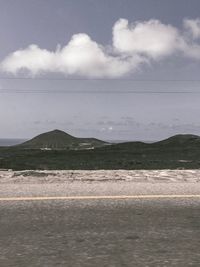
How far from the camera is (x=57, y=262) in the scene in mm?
4828

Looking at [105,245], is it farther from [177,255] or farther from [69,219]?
[69,219]

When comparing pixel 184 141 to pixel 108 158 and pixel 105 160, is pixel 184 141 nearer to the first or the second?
pixel 108 158

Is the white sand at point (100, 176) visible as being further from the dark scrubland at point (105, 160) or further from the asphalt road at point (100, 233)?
the dark scrubland at point (105, 160)

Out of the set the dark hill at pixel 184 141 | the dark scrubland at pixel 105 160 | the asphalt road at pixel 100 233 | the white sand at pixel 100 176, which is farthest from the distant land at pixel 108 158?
the asphalt road at pixel 100 233

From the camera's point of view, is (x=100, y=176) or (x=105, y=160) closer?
(x=100, y=176)

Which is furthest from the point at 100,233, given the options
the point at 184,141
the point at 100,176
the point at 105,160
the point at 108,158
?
the point at 184,141

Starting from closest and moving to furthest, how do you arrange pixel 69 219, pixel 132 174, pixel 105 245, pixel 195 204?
pixel 105 245 < pixel 69 219 < pixel 195 204 < pixel 132 174

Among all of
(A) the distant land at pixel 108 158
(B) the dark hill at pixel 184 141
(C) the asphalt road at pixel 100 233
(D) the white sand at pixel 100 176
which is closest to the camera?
(C) the asphalt road at pixel 100 233

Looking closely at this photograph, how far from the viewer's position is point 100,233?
600 centimetres

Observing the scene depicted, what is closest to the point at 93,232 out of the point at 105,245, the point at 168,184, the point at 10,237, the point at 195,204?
the point at 105,245

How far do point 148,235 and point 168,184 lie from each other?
448 cm

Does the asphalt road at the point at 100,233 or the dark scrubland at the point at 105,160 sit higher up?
the dark scrubland at the point at 105,160

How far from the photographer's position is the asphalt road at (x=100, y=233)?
16.2ft

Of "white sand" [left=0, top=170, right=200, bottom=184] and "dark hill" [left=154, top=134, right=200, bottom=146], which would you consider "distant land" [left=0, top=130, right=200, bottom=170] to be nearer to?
"dark hill" [left=154, top=134, right=200, bottom=146]
